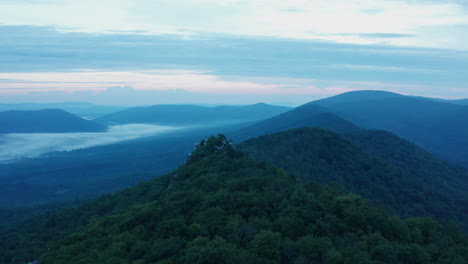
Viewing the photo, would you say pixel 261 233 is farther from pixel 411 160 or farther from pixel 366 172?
pixel 411 160

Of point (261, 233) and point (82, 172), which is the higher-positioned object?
point (261, 233)

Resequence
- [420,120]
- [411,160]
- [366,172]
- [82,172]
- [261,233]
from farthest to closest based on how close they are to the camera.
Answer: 1. [420,120]
2. [82,172]
3. [411,160]
4. [366,172]
5. [261,233]

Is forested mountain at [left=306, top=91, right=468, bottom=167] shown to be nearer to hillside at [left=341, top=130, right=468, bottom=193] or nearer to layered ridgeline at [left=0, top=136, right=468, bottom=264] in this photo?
hillside at [left=341, top=130, right=468, bottom=193]

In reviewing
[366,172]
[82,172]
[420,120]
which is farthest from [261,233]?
[420,120]

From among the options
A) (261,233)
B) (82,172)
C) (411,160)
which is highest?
(261,233)

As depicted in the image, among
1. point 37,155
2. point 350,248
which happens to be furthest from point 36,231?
point 37,155

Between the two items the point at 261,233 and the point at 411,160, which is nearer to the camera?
the point at 261,233

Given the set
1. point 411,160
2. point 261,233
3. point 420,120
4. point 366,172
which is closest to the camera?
point 261,233

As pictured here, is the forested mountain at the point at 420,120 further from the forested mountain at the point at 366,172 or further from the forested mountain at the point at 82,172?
the forested mountain at the point at 82,172

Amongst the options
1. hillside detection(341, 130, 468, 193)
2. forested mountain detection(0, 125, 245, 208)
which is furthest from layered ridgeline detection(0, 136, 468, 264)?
forested mountain detection(0, 125, 245, 208)
